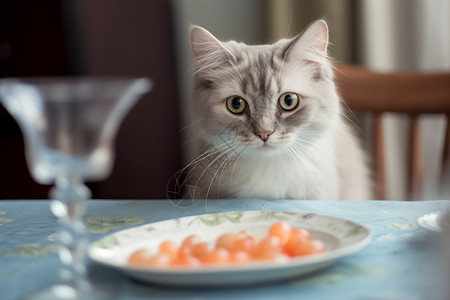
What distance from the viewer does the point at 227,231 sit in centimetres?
92

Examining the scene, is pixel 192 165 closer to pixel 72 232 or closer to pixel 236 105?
pixel 236 105

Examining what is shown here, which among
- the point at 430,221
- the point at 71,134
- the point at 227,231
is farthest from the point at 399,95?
the point at 71,134

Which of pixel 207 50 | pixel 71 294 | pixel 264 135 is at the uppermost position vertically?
pixel 207 50

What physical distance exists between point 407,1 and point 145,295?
2023mm

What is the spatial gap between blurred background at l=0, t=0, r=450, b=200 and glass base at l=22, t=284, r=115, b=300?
1.78m

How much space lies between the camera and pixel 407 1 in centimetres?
239

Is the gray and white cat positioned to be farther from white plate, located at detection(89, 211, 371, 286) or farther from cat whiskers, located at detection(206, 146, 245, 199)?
white plate, located at detection(89, 211, 371, 286)

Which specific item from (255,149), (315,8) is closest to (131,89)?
(255,149)

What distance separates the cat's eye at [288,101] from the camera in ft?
4.12

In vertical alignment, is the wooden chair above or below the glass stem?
above

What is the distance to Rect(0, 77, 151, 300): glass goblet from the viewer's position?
69cm

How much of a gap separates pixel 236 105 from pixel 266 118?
102mm

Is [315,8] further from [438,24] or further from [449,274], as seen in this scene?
[449,274]

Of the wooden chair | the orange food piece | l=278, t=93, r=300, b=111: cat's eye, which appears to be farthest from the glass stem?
the wooden chair
